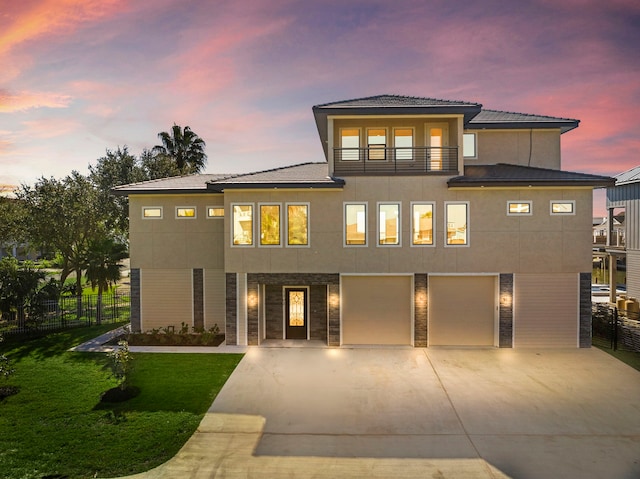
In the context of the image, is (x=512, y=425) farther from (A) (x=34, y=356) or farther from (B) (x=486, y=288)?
(A) (x=34, y=356)

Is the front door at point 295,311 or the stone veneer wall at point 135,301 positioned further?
the stone veneer wall at point 135,301

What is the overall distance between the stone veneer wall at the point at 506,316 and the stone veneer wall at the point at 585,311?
2.64 m

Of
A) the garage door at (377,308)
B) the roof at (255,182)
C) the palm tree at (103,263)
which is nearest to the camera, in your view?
the roof at (255,182)

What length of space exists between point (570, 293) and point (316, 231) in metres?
10.0

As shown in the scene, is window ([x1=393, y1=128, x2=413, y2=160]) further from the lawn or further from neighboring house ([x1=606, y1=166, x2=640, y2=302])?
neighboring house ([x1=606, y1=166, x2=640, y2=302])

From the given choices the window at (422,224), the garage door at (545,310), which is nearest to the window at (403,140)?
the window at (422,224)

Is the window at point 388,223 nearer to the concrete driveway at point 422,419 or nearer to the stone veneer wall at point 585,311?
the concrete driveway at point 422,419

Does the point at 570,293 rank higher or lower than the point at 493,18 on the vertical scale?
lower

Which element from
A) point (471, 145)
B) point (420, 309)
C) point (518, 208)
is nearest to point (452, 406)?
point (420, 309)

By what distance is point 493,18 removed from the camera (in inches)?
632

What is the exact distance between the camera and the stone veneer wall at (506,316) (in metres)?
12.9

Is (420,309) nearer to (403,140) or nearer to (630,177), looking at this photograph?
(403,140)

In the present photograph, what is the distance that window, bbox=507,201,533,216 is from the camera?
1273 cm

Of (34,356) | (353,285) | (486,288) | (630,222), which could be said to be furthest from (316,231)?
(630,222)
